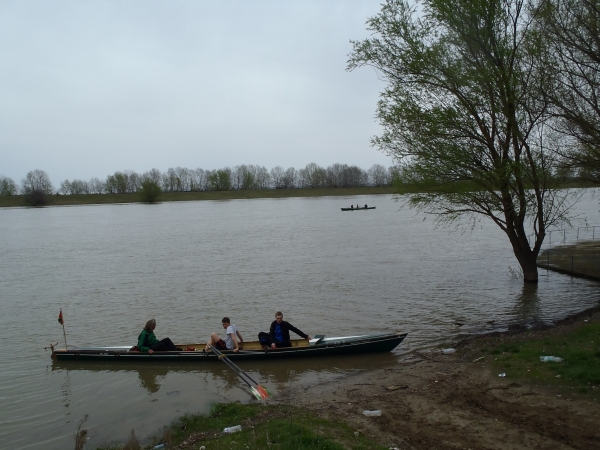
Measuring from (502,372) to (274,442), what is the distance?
5687mm

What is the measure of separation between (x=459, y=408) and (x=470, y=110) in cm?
1313

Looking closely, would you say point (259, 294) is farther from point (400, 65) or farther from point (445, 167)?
point (400, 65)

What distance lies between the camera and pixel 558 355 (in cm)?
1070

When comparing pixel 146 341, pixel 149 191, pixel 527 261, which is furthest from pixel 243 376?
pixel 149 191

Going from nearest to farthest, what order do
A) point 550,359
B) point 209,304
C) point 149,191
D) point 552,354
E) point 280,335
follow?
1. point 550,359
2. point 552,354
3. point 280,335
4. point 209,304
5. point 149,191

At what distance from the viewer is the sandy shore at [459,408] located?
748cm

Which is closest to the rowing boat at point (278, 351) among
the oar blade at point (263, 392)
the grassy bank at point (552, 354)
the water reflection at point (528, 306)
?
the oar blade at point (263, 392)

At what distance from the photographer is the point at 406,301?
68.2ft

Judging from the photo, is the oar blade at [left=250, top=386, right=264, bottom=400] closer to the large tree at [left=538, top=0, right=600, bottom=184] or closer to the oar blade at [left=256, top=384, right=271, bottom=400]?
the oar blade at [left=256, top=384, right=271, bottom=400]

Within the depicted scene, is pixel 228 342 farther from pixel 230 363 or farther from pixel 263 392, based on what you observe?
pixel 263 392

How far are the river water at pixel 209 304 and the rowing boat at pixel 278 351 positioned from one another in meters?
0.27

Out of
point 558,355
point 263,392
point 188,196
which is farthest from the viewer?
point 188,196

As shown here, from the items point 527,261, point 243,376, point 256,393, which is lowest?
point 243,376

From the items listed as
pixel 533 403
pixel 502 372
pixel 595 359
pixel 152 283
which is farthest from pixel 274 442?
pixel 152 283
